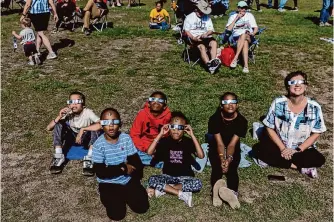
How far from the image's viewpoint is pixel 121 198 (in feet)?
18.3

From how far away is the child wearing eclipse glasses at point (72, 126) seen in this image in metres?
6.35

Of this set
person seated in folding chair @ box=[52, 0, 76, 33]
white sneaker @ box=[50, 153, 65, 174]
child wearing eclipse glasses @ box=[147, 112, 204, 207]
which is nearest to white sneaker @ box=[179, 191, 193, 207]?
child wearing eclipse glasses @ box=[147, 112, 204, 207]

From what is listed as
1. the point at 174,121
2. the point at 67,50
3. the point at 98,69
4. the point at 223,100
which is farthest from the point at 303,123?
the point at 67,50

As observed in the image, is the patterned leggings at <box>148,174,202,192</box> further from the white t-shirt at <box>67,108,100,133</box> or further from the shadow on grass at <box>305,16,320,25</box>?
the shadow on grass at <box>305,16,320,25</box>

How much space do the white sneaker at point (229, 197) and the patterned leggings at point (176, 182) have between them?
389mm

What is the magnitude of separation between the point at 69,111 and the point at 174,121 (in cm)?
196

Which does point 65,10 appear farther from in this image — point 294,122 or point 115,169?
point 294,122

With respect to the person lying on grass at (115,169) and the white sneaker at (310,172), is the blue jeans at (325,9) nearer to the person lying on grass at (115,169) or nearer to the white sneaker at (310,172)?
the white sneaker at (310,172)

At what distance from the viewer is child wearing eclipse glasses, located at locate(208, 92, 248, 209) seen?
6.08 meters

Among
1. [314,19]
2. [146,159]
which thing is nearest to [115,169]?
[146,159]

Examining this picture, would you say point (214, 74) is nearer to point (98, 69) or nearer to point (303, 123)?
point (98, 69)

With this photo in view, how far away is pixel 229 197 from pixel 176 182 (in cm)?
84

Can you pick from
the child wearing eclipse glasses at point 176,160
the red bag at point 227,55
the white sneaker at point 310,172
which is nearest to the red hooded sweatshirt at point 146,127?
the child wearing eclipse glasses at point 176,160

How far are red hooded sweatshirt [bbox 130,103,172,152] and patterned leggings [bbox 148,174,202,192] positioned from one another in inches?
32.9
